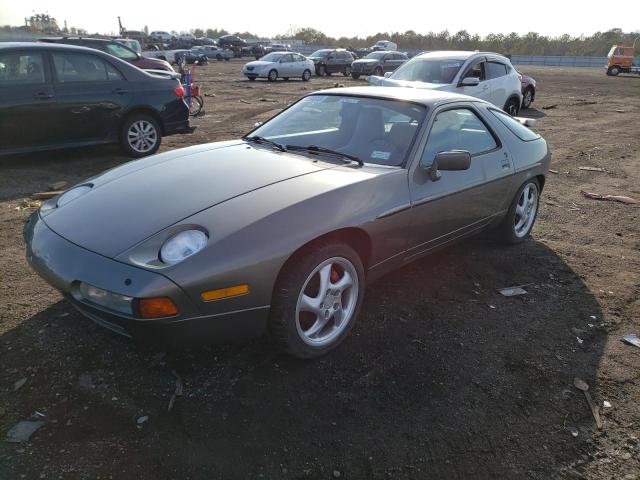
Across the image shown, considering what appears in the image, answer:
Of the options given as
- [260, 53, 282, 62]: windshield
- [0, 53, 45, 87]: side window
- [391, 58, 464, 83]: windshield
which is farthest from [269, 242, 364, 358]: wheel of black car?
Result: [260, 53, 282, 62]: windshield

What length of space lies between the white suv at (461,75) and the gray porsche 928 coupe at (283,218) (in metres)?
5.84

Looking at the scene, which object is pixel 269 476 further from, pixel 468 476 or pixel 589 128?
pixel 589 128

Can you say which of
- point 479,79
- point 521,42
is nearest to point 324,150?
point 479,79

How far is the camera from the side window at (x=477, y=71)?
32.1 ft

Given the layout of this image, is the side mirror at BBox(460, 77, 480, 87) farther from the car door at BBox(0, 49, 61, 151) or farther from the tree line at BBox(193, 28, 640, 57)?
the tree line at BBox(193, 28, 640, 57)

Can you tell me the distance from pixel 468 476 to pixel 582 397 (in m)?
0.94

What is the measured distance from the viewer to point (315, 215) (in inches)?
102

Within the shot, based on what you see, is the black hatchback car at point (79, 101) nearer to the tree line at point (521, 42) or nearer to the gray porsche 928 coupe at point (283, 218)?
the gray porsche 928 coupe at point (283, 218)

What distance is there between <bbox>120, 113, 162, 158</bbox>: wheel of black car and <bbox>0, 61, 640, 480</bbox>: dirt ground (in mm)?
3425

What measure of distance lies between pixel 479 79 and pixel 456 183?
24.5 ft

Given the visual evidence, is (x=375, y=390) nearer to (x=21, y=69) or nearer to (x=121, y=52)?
(x=21, y=69)

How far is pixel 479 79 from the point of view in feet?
32.9

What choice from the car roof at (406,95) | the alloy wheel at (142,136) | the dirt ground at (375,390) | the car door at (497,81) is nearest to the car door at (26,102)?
the alloy wheel at (142,136)

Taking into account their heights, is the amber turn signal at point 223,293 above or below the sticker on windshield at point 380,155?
below
